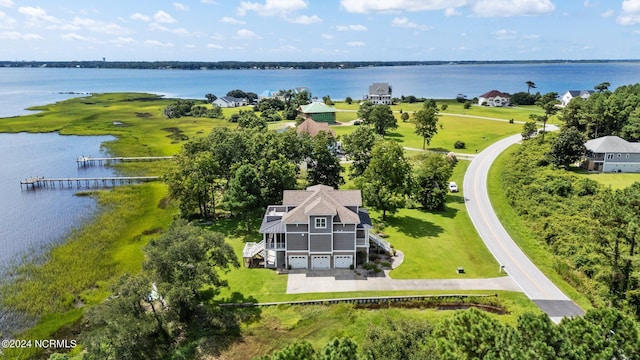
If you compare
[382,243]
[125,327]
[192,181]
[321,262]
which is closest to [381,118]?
[192,181]

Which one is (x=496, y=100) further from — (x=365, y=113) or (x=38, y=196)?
(x=38, y=196)

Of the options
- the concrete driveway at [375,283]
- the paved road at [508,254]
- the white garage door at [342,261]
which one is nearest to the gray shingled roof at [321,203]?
the white garage door at [342,261]

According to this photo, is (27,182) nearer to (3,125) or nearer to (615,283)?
(3,125)

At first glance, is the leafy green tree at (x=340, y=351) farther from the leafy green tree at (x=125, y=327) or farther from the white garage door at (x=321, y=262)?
the white garage door at (x=321, y=262)

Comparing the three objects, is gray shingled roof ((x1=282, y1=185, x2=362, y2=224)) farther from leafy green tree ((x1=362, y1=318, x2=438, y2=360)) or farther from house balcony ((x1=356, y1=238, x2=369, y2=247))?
leafy green tree ((x1=362, y1=318, x2=438, y2=360))

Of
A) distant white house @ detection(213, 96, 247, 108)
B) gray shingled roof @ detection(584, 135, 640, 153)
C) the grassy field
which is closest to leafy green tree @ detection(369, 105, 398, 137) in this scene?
the grassy field

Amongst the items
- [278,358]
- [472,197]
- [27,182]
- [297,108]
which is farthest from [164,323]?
[297,108]

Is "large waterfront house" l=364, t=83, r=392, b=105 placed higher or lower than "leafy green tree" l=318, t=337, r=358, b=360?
higher
